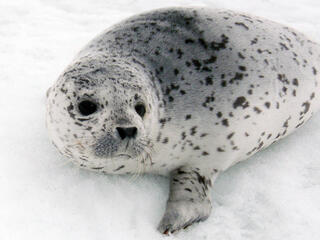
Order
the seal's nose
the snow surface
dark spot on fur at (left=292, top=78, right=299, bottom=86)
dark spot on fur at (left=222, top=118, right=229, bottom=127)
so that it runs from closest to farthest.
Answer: the seal's nose → the snow surface → dark spot on fur at (left=222, top=118, right=229, bottom=127) → dark spot on fur at (left=292, top=78, right=299, bottom=86)

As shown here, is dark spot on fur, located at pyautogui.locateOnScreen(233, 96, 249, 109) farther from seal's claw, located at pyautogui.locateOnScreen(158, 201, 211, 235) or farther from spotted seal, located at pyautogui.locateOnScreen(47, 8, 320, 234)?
seal's claw, located at pyautogui.locateOnScreen(158, 201, 211, 235)

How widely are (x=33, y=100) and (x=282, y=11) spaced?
2882 mm

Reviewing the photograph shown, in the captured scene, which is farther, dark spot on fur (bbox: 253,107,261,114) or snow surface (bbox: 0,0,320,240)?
dark spot on fur (bbox: 253,107,261,114)

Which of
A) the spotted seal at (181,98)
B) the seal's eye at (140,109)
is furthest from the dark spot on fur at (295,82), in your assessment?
the seal's eye at (140,109)

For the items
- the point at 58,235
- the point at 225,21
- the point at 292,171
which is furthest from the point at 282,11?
the point at 58,235

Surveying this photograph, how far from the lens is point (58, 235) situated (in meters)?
2.11

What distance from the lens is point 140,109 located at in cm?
227

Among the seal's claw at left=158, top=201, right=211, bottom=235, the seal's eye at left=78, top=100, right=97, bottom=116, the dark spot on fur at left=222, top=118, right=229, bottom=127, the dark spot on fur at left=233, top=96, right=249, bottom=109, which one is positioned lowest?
the seal's claw at left=158, top=201, right=211, bottom=235

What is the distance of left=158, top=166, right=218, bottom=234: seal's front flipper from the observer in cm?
229

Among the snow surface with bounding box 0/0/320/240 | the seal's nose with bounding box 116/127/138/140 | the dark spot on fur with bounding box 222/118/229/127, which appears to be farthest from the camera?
the dark spot on fur with bounding box 222/118/229/127

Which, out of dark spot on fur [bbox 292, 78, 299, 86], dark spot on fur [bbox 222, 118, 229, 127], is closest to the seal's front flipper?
dark spot on fur [bbox 222, 118, 229, 127]

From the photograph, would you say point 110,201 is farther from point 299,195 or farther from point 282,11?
point 282,11

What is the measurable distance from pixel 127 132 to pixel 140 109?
0.21 metres

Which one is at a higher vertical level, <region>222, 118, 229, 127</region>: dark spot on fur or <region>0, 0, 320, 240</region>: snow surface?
<region>222, 118, 229, 127</region>: dark spot on fur
